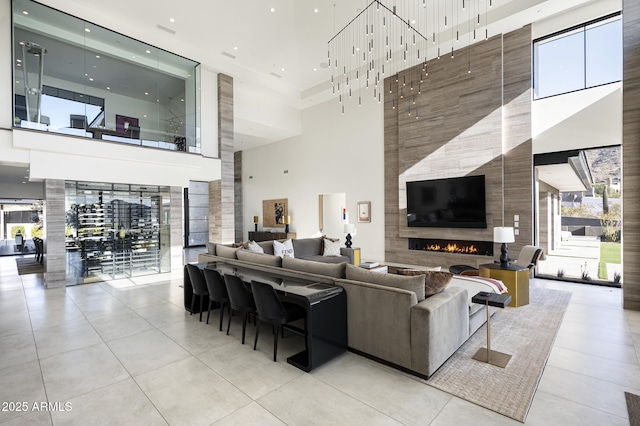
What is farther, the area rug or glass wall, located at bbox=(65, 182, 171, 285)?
the area rug

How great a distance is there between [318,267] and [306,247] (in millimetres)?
4034

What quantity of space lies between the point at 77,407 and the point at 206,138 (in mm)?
7877

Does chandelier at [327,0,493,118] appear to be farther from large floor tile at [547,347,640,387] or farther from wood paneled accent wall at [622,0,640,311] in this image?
large floor tile at [547,347,640,387]

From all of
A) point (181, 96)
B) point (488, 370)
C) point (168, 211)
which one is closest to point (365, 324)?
point (488, 370)

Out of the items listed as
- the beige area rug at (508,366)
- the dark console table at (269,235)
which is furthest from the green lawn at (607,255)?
the dark console table at (269,235)

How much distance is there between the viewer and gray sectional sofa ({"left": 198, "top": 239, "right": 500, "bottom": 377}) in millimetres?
2803

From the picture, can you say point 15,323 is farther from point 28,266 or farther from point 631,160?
point 631,160

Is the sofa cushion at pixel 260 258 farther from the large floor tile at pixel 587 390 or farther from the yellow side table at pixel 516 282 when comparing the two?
the yellow side table at pixel 516 282

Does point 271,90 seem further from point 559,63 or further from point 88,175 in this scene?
point 559,63

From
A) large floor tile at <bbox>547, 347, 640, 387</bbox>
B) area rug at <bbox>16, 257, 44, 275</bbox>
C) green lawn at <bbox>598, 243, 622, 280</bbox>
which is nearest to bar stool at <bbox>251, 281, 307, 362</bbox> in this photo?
large floor tile at <bbox>547, 347, 640, 387</bbox>

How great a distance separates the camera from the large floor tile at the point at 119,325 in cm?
397

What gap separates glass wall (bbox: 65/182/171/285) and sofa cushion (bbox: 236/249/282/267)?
4.52m

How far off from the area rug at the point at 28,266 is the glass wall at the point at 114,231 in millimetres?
2589

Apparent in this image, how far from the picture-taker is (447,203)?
814 centimetres
